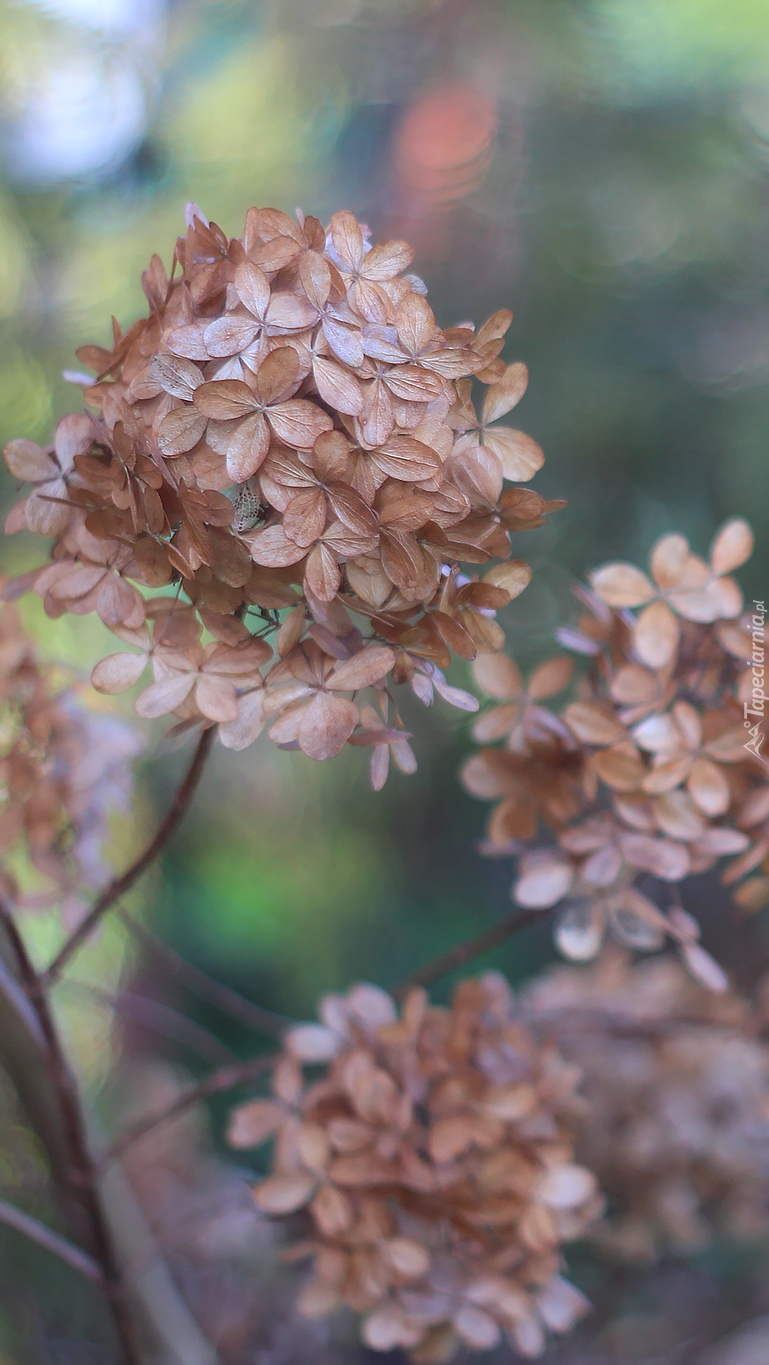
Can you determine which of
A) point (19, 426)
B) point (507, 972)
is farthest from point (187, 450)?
point (507, 972)

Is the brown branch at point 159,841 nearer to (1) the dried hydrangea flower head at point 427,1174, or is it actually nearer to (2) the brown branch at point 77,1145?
(2) the brown branch at point 77,1145

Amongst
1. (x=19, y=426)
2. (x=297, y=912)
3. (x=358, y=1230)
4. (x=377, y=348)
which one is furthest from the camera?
(x=297, y=912)

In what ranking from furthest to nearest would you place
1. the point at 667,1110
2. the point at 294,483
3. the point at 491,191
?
the point at 491,191 < the point at 667,1110 < the point at 294,483

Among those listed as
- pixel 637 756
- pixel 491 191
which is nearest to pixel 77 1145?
pixel 637 756

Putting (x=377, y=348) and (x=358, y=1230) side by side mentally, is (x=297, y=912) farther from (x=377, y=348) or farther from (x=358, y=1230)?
(x=377, y=348)

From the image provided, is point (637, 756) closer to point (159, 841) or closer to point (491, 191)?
point (159, 841)

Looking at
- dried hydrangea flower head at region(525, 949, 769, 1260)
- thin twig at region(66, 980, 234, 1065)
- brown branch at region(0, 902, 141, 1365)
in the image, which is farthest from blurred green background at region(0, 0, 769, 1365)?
brown branch at region(0, 902, 141, 1365)
